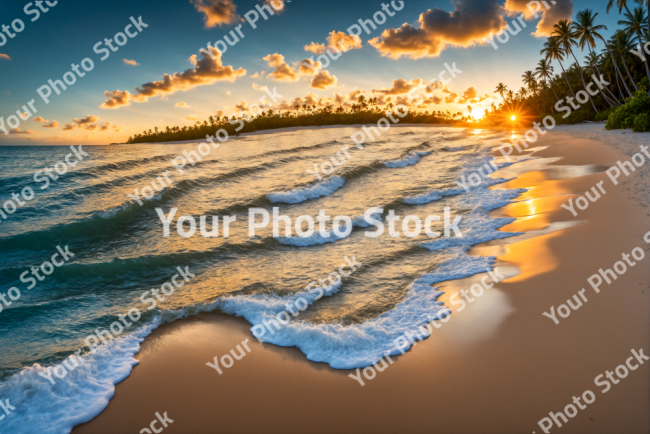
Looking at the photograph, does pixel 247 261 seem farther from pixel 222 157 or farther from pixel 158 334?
pixel 222 157

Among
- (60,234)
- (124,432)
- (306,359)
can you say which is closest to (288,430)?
(306,359)

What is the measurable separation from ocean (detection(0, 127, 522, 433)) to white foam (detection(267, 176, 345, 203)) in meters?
0.07

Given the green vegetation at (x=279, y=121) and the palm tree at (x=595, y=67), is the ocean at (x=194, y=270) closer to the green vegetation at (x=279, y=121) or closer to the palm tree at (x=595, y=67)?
the green vegetation at (x=279, y=121)

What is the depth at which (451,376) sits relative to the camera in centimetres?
402

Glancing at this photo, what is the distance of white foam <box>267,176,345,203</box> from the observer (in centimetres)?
1331

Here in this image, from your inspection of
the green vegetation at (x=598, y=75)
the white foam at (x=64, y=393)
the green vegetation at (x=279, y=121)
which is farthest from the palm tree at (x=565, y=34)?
the white foam at (x=64, y=393)

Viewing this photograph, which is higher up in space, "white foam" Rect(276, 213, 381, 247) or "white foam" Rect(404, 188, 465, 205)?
"white foam" Rect(276, 213, 381, 247)

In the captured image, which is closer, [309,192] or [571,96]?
[309,192]

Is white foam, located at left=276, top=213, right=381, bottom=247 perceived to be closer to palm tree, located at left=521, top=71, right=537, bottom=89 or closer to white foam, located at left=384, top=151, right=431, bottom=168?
white foam, located at left=384, top=151, right=431, bottom=168

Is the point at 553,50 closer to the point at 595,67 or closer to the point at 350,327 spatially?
the point at 595,67

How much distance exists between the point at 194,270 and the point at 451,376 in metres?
6.10

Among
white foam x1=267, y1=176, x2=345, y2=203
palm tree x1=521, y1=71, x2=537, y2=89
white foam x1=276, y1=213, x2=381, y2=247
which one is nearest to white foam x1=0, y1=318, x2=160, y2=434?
white foam x1=276, y1=213, x2=381, y2=247

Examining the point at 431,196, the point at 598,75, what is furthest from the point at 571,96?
the point at 431,196

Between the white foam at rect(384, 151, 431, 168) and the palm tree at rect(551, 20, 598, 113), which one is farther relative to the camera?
the palm tree at rect(551, 20, 598, 113)
